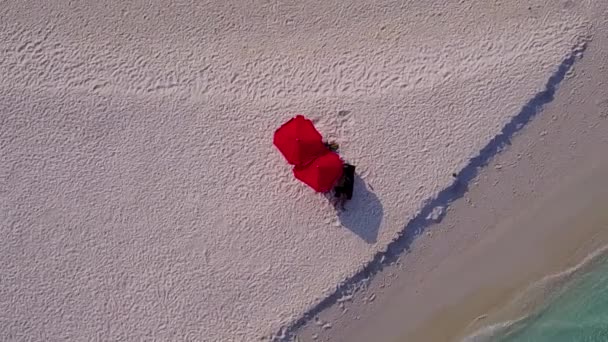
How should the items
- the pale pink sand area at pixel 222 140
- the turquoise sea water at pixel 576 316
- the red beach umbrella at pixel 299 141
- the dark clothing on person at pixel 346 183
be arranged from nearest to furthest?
the red beach umbrella at pixel 299 141, the dark clothing on person at pixel 346 183, the pale pink sand area at pixel 222 140, the turquoise sea water at pixel 576 316

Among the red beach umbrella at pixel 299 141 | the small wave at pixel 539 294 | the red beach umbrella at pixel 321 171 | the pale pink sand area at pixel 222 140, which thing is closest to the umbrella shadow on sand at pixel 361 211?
the pale pink sand area at pixel 222 140

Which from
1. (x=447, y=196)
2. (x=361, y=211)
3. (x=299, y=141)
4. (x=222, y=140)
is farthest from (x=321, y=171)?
(x=447, y=196)

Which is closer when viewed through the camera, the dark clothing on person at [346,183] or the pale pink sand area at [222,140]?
the dark clothing on person at [346,183]

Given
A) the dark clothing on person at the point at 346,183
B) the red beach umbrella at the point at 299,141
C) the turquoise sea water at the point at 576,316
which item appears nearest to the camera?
the red beach umbrella at the point at 299,141

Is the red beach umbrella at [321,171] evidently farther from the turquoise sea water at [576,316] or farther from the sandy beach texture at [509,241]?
the turquoise sea water at [576,316]

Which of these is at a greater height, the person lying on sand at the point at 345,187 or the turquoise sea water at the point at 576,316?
the person lying on sand at the point at 345,187

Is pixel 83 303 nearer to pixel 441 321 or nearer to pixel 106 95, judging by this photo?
pixel 106 95

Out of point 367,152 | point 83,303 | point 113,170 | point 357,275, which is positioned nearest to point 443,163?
point 367,152
